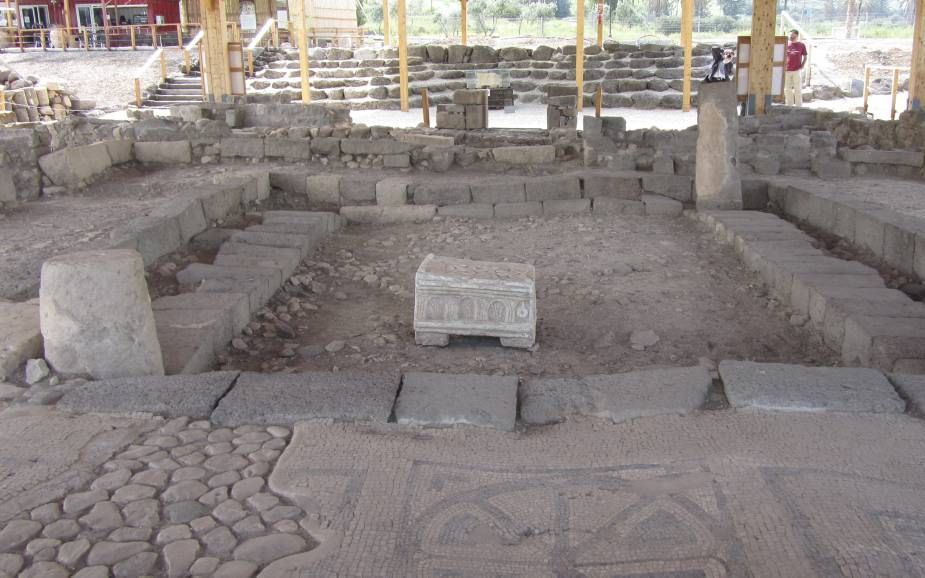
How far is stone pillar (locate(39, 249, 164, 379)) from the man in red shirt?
17775mm

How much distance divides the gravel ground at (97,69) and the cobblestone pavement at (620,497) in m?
26.4

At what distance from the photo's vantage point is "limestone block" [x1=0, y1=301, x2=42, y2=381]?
15.4 feet

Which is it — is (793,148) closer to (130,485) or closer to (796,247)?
(796,247)

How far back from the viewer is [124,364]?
4.68 m

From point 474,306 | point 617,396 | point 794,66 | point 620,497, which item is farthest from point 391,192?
point 794,66

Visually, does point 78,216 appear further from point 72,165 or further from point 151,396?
point 151,396

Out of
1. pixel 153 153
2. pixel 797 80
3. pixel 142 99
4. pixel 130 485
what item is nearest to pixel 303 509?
pixel 130 485

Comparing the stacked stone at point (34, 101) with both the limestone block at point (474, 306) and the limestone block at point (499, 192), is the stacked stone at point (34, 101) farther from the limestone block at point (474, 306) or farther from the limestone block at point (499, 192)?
the limestone block at point (474, 306)

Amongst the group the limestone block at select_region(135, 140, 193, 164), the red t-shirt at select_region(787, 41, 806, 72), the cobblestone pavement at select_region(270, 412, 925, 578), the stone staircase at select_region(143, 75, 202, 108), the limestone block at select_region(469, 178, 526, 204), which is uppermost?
the red t-shirt at select_region(787, 41, 806, 72)

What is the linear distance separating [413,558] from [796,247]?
6274mm

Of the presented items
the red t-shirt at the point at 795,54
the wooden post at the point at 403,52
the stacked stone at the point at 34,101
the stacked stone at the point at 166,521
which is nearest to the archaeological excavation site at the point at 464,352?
the stacked stone at the point at 166,521

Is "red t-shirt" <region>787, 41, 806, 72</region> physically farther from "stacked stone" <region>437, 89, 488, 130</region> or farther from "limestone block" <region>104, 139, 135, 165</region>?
"limestone block" <region>104, 139, 135, 165</region>

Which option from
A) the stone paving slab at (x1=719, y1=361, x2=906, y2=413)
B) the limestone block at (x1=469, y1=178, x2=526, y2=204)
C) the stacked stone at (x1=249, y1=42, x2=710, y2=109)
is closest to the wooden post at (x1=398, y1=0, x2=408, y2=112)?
the stacked stone at (x1=249, y1=42, x2=710, y2=109)

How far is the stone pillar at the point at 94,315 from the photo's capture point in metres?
4.58
